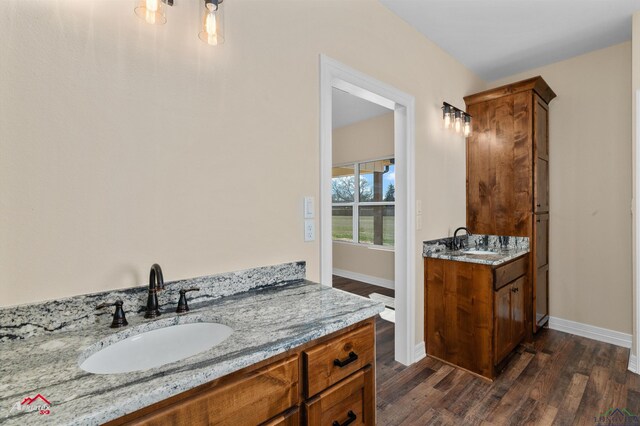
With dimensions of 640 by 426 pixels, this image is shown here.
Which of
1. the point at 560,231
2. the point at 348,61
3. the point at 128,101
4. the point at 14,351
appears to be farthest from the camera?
the point at 560,231

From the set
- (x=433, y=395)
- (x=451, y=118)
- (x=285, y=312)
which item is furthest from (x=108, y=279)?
(x=451, y=118)

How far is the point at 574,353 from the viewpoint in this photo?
8.52ft

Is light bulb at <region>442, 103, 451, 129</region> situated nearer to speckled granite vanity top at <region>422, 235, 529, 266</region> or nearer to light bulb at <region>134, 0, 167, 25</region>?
speckled granite vanity top at <region>422, 235, 529, 266</region>

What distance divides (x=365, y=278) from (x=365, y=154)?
2.11 meters

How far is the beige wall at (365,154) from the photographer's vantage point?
468cm

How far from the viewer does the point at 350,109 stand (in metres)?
4.43

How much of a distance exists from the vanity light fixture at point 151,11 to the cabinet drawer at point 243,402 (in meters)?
1.29

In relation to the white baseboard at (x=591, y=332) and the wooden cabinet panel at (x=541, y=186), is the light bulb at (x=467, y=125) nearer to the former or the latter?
the wooden cabinet panel at (x=541, y=186)

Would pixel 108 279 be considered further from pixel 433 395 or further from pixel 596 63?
pixel 596 63

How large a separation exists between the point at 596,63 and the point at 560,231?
1647mm

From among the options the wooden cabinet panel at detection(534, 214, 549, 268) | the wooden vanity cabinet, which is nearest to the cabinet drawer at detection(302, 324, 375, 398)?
the wooden vanity cabinet

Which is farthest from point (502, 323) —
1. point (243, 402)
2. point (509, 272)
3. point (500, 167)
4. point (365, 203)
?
point (365, 203)

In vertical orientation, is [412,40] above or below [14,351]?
above

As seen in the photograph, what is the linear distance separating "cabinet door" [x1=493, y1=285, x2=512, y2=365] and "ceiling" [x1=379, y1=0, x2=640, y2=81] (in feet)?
7.00
